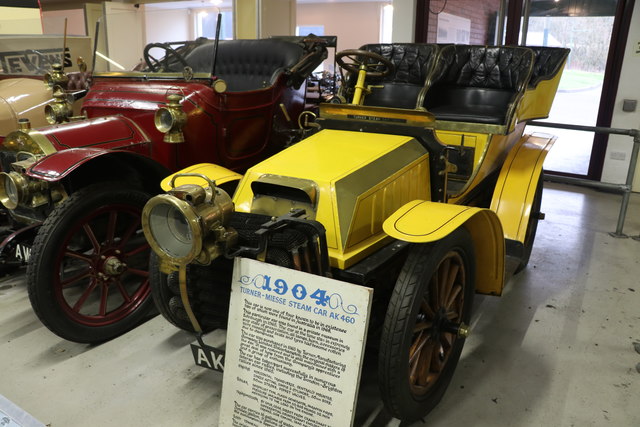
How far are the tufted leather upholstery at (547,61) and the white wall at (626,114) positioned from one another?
2.16 metres

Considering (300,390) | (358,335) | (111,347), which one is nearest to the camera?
(358,335)

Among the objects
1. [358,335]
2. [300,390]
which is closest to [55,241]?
[300,390]

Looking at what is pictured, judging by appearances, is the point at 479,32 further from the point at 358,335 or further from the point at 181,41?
the point at 358,335

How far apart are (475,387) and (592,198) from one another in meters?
3.85

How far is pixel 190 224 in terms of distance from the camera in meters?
1.59

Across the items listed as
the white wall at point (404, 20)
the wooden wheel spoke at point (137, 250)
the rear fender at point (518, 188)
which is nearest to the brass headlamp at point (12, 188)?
the wooden wheel spoke at point (137, 250)

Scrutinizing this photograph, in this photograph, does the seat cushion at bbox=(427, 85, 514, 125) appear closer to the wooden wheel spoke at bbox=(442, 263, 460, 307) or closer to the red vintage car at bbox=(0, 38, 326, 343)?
the red vintage car at bbox=(0, 38, 326, 343)

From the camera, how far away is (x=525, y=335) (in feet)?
8.91

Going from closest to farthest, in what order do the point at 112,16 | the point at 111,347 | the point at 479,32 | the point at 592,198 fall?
the point at 111,347 < the point at 112,16 < the point at 592,198 < the point at 479,32

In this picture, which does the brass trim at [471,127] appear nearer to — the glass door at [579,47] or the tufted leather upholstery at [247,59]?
the tufted leather upholstery at [247,59]

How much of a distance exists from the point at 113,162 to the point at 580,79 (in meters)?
5.38

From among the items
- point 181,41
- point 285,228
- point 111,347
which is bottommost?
point 111,347

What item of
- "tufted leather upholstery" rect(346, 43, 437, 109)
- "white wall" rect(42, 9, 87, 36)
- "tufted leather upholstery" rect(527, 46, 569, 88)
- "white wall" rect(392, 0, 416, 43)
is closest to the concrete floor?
"tufted leather upholstery" rect(527, 46, 569, 88)

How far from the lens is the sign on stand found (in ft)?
5.25
